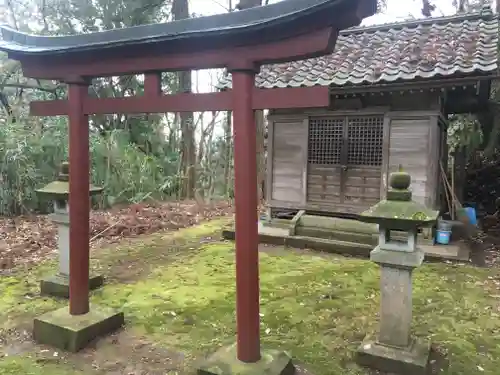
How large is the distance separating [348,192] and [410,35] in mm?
3354

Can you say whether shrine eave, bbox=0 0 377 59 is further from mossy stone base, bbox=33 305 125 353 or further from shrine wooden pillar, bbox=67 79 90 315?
mossy stone base, bbox=33 305 125 353

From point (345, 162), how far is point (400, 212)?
4387 mm

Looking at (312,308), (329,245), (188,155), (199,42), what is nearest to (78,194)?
(199,42)

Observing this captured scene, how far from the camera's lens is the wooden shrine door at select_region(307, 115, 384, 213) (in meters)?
7.52

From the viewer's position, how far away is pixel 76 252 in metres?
3.95

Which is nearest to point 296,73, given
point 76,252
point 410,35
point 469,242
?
point 410,35

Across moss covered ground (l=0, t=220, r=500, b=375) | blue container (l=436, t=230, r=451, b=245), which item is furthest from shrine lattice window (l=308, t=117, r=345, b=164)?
blue container (l=436, t=230, r=451, b=245)

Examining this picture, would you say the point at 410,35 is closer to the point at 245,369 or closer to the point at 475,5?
the point at 245,369

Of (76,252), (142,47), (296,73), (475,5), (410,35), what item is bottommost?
(76,252)

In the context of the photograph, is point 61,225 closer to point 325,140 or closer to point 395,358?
point 395,358

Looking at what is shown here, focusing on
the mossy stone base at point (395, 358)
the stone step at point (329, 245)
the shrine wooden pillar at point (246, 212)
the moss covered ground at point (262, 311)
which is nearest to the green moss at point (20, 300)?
the moss covered ground at point (262, 311)

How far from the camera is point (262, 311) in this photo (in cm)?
462

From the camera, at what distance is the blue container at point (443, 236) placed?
23.2ft

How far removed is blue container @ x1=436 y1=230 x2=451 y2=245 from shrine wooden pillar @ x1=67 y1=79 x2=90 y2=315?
580 centimetres
